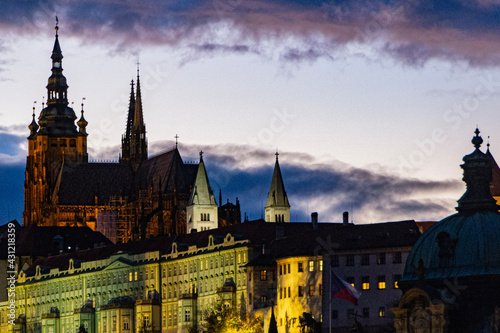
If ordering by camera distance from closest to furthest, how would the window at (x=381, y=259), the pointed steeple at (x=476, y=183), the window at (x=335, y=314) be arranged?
the pointed steeple at (x=476, y=183) → the window at (x=335, y=314) → the window at (x=381, y=259)

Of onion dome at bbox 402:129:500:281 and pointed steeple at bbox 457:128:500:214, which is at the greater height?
pointed steeple at bbox 457:128:500:214

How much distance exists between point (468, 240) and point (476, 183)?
15.0 ft

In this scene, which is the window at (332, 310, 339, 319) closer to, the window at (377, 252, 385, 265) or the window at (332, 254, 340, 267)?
the window at (377, 252, 385, 265)

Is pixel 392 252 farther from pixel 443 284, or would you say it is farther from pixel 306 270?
pixel 443 284

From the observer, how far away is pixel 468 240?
104 metres

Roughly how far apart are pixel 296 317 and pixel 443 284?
73.7m

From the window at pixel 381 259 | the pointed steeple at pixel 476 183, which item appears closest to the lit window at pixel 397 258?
the window at pixel 381 259

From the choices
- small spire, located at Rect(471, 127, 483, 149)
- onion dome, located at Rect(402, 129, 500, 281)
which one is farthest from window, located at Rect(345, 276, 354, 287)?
small spire, located at Rect(471, 127, 483, 149)

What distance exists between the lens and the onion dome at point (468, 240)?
103m

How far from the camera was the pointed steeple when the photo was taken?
106438 millimetres

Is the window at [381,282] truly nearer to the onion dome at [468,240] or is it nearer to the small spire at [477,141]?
the onion dome at [468,240]

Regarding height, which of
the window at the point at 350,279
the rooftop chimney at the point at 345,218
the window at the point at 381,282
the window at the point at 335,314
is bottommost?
the window at the point at 335,314

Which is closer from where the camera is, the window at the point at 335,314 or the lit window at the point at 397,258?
the lit window at the point at 397,258

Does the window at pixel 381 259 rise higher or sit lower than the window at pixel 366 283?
higher
